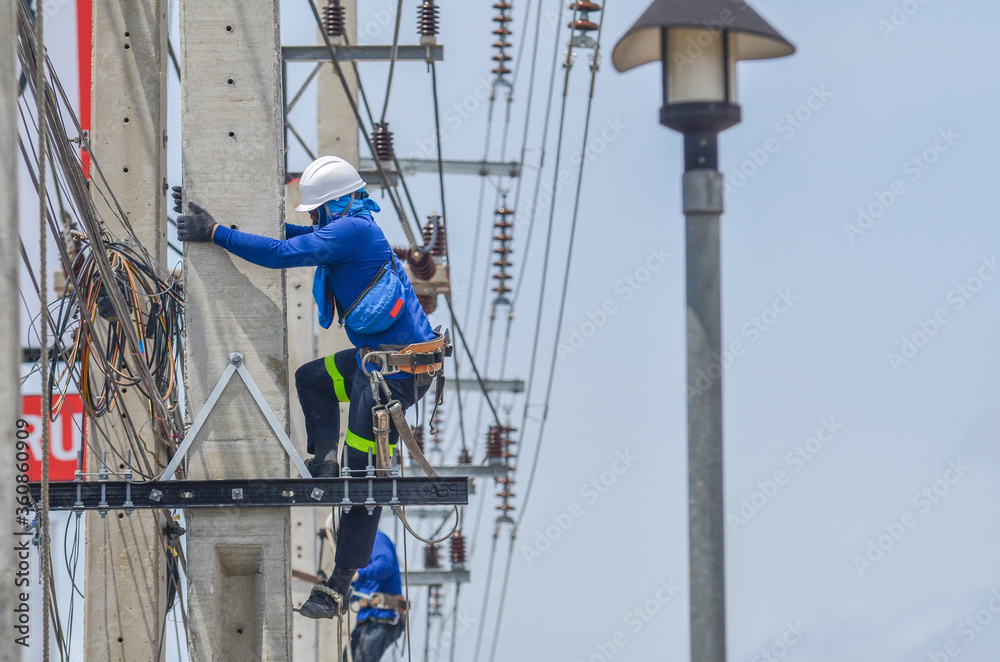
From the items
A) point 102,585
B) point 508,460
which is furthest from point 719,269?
point 508,460

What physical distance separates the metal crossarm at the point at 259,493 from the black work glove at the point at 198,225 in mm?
1066

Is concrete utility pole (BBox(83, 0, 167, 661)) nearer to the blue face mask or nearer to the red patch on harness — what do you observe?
the blue face mask

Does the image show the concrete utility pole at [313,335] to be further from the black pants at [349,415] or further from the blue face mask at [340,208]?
the blue face mask at [340,208]

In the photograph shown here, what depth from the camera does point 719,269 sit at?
4.69m

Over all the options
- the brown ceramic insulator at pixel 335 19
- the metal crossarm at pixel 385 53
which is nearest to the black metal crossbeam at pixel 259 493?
the metal crossarm at pixel 385 53

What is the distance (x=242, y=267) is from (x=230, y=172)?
425mm

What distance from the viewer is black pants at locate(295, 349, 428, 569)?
751 centimetres

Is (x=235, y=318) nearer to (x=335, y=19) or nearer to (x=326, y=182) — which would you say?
(x=326, y=182)

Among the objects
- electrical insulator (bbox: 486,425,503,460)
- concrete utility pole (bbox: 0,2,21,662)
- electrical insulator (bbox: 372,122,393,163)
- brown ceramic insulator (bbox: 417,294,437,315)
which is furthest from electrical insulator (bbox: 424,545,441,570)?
concrete utility pole (bbox: 0,2,21,662)

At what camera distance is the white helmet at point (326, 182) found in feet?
24.1

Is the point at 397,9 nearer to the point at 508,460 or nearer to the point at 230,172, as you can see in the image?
the point at 230,172

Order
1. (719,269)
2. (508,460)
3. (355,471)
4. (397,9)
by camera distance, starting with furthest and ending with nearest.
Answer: (508,460) < (397,9) < (355,471) < (719,269)

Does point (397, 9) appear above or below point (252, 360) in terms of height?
above

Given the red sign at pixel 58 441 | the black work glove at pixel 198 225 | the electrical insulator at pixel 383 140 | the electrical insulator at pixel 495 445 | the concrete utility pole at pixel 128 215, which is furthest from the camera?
the electrical insulator at pixel 495 445
